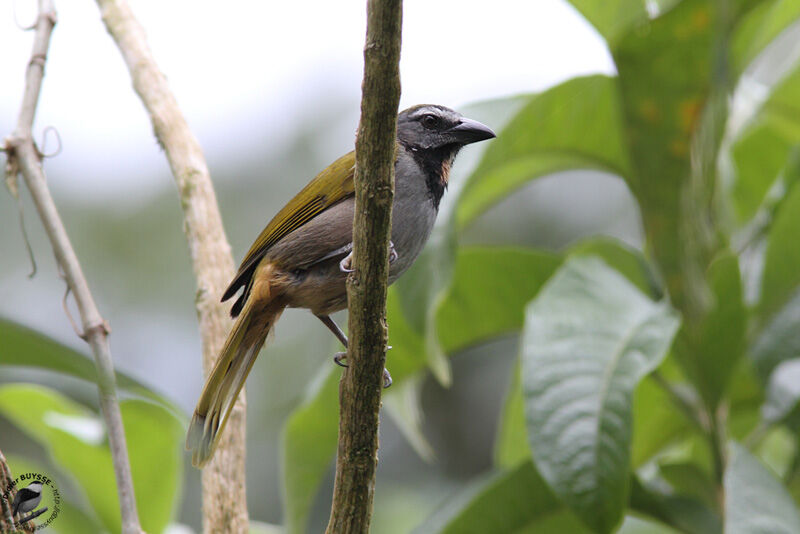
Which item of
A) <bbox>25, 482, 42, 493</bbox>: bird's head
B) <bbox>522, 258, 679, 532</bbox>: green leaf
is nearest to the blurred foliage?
<bbox>522, 258, 679, 532</bbox>: green leaf

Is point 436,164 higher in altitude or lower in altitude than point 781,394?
higher

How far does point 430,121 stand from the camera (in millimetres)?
2717

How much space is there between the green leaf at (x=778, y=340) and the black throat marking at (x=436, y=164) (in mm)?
1162

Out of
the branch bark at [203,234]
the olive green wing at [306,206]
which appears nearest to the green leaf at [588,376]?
the olive green wing at [306,206]

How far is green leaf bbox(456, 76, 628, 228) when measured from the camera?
2607mm

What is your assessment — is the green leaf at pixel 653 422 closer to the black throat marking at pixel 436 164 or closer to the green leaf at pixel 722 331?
the green leaf at pixel 722 331

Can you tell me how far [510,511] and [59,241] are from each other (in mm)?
1477

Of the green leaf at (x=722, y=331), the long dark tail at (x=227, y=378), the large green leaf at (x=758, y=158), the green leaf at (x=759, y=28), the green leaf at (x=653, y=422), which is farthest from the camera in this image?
the large green leaf at (x=758, y=158)

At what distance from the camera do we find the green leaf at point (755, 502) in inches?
78.4

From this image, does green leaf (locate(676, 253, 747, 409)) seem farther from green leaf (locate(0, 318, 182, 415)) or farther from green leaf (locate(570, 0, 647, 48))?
green leaf (locate(0, 318, 182, 415))

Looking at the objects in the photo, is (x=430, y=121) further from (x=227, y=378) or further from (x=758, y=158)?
(x=758, y=158)

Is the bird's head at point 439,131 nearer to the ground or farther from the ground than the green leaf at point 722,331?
farther from the ground

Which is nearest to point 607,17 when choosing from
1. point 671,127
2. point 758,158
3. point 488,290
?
point 671,127

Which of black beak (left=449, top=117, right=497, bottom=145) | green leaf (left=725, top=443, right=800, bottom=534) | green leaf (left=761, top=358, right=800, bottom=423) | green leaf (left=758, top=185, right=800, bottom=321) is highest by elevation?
black beak (left=449, top=117, right=497, bottom=145)
